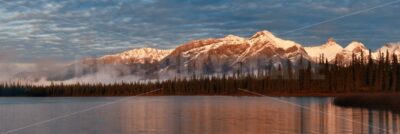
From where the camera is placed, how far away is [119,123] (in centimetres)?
4819

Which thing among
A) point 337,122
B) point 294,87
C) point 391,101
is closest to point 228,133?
point 337,122

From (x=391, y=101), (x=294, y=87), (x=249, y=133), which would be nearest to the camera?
(x=249, y=133)

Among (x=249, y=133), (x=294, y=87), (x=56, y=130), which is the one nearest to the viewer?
(x=249, y=133)

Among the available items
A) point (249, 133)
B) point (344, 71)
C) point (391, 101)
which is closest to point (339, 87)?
point (344, 71)

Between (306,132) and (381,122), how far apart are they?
944 centimetres

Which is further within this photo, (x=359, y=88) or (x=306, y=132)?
(x=359, y=88)

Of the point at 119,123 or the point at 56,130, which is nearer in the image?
the point at 56,130

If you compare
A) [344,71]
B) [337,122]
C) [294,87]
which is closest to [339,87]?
[344,71]

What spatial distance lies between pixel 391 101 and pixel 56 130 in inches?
1669

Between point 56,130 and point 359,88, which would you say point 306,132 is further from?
point 359,88

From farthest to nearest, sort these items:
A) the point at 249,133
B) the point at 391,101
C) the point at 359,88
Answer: the point at 359,88, the point at 391,101, the point at 249,133

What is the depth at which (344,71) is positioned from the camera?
544 feet

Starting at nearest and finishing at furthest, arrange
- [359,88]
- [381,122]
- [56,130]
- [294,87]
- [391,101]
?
[56,130] → [381,122] → [391,101] → [359,88] → [294,87]

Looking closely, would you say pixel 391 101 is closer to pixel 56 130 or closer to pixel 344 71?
pixel 56 130
